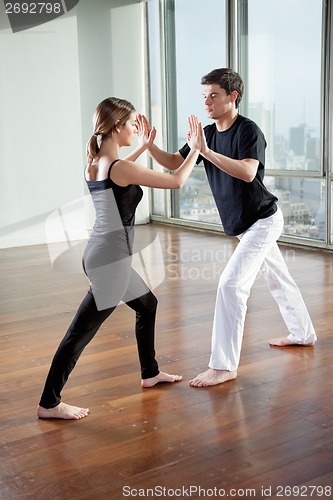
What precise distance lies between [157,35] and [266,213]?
573 cm

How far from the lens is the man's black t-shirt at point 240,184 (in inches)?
129

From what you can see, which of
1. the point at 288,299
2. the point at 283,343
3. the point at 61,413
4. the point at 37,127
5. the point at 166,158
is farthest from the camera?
the point at 37,127

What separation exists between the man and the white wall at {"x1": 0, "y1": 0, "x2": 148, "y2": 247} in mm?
4329

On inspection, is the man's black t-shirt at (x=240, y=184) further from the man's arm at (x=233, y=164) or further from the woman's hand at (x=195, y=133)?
the woman's hand at (x=195, y=133)

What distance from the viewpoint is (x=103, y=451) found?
2.60m

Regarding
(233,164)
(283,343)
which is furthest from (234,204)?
(283,343)

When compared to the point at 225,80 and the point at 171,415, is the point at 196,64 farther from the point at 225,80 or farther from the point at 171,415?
the point at 171,415

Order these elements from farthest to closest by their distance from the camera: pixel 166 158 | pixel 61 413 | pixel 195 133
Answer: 1. pixel 166 158
2. pixel 195 133
3. pixel 61 413

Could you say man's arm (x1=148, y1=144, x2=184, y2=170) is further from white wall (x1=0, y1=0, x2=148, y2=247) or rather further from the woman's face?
white wall (x1=0, y1=0, x2=148, y2=247)

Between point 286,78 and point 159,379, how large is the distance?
4.48 meters

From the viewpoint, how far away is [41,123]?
756 cm

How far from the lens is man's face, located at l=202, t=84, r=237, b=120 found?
10.9ft

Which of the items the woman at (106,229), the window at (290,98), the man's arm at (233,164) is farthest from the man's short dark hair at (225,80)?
the window at (290,98)

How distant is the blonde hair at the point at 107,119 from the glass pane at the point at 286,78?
415cm
